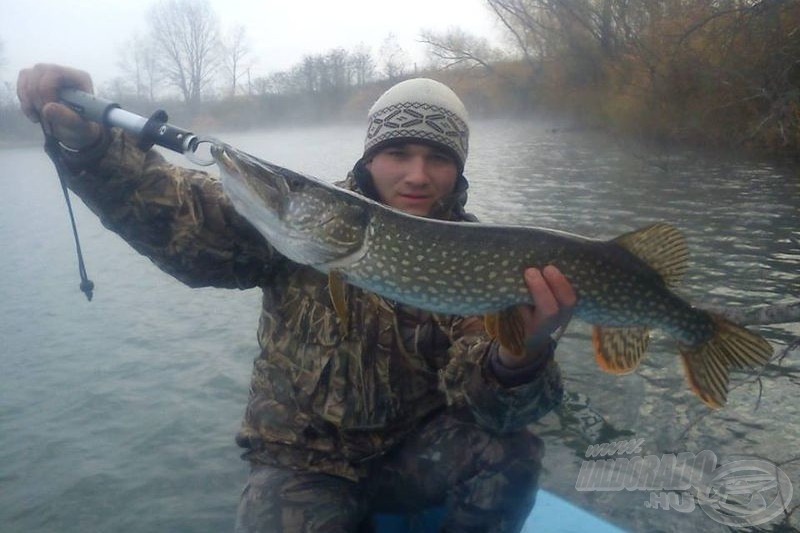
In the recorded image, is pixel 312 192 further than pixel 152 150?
No

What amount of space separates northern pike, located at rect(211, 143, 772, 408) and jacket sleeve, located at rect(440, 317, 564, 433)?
0.68 feet

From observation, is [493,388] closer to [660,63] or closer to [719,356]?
[719,356]

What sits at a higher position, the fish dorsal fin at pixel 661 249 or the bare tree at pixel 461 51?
the bare tree at pixel 461 51

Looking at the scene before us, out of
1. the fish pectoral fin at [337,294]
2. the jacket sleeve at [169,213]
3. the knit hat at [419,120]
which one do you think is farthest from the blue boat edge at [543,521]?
the knit hat at [419,120]

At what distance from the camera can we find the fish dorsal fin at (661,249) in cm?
216

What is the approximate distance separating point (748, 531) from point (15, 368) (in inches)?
232

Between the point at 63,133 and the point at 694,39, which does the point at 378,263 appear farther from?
the point at 694,39

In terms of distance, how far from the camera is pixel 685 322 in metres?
2.17

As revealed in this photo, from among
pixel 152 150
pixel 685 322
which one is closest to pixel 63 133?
pixel 152 150

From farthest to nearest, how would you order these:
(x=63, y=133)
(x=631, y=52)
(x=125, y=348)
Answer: (x=631, y=52)
(x=125, y=348)
(x=63, y=133)

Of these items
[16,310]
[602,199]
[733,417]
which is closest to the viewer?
[733,417]

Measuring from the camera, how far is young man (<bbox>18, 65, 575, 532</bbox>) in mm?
2162

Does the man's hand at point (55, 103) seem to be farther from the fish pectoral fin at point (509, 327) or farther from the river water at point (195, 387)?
the river water at point (195, 387)

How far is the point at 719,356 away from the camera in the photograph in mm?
2201
